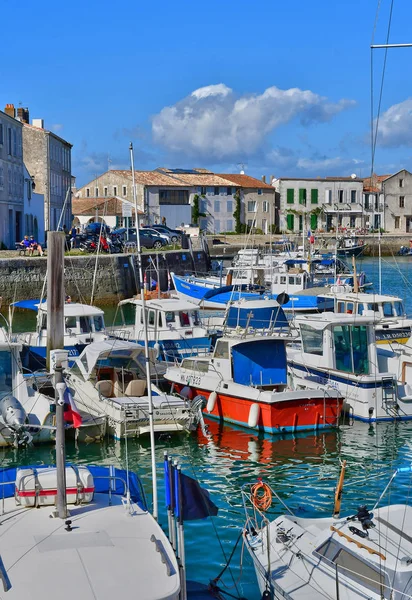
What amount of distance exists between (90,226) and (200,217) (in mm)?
→ 28584

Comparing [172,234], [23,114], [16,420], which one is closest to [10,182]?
[172,234]

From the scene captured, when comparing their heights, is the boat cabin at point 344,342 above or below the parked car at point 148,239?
below

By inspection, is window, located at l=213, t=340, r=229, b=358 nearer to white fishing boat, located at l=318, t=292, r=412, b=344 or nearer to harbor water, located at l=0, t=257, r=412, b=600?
harbor water, located at l=0, t=257, r=412, b=600

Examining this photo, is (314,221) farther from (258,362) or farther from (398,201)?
(258,362)

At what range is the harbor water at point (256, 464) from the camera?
13.2 m

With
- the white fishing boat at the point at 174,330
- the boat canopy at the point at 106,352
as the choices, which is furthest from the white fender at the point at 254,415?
the white fishing boat at the point at 174,330

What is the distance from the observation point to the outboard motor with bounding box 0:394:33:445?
56.6ft

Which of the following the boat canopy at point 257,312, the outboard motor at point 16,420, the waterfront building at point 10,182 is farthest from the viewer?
the waterfront building at point 10,182

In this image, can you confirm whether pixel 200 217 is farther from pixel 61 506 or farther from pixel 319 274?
pixel 61 506

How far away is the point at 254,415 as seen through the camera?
19.0 meters

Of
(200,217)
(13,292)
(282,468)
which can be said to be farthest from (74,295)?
(200,217)

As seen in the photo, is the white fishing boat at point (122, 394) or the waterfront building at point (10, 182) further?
the waterfront building at point (10, 182)

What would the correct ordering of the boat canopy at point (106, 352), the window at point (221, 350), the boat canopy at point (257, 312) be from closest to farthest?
the boat canopy at point (106, 352) < the window at point (221, 350) < the boat canopy at point (257, 312)

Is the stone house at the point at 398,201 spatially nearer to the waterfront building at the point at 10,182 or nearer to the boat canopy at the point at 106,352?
the waterfront building at the point at 10,182
